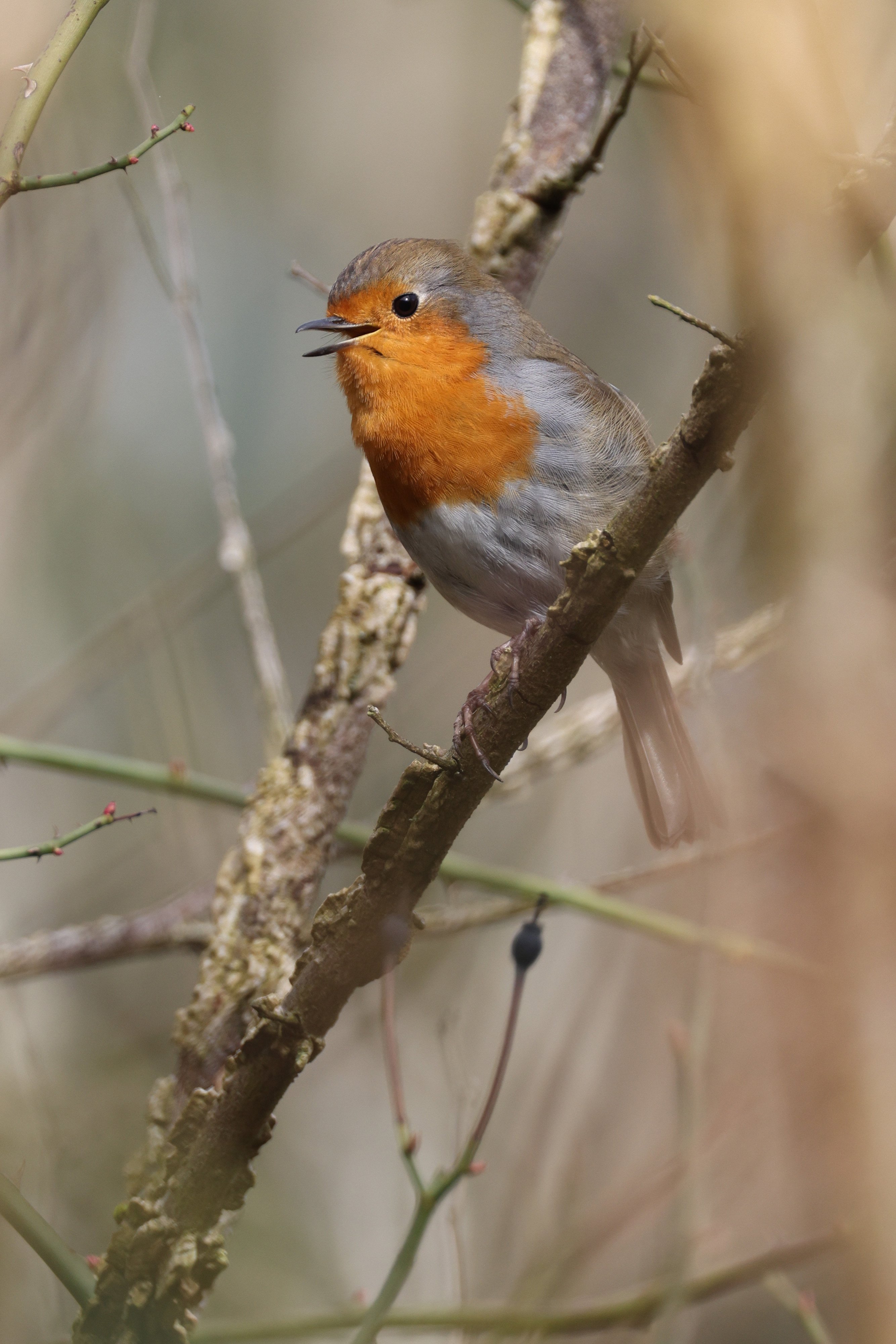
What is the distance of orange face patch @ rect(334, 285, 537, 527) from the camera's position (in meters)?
2.65

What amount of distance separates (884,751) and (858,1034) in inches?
20.7

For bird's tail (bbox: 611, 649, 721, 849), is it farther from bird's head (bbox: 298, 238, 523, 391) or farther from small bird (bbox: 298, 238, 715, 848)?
bird's head (bbox: 298, 238, 523, 391)

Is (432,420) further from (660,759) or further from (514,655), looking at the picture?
(660,759)

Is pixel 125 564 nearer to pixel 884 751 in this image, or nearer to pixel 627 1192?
pixel 627 1192

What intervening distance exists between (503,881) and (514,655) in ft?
3.24

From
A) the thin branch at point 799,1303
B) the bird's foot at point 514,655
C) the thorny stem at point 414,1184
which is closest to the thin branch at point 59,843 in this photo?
the thorny stem at point 414,1184

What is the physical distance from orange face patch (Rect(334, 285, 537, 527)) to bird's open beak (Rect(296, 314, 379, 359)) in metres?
0.02

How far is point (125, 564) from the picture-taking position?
15.6 ft

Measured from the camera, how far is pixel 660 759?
10.3ft

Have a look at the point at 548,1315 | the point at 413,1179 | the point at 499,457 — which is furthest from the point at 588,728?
the point at 413,1179

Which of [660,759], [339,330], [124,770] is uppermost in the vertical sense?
[339,330]

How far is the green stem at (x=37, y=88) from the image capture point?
1501 mm

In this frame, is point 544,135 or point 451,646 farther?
point 451,646

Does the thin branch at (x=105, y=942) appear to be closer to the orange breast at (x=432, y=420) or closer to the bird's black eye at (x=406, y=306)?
the orange breast at (x=432, y=420)
